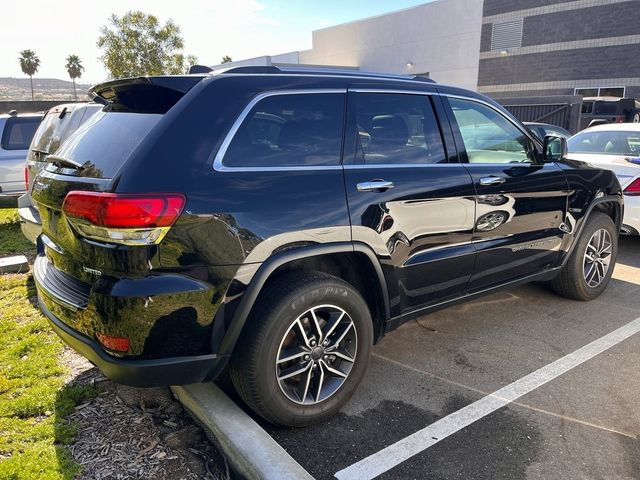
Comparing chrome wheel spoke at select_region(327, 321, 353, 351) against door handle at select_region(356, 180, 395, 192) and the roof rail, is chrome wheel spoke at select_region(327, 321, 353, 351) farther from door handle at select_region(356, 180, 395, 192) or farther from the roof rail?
the roof rail

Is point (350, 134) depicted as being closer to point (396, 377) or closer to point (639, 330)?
point (396, 377)

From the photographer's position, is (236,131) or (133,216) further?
(236,131)

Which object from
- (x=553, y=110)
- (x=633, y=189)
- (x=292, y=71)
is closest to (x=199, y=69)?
(x=292, y=71)

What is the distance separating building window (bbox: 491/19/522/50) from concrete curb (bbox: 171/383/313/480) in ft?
82.1

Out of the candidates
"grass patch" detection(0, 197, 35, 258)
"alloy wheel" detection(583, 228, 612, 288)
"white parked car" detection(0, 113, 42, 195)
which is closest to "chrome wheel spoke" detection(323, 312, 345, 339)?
"alloy wheel" detection(583, 228, 612, 288)

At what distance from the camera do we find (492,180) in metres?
3.61

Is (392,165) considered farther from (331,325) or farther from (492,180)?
(331,325)

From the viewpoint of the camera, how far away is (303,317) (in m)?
2.75

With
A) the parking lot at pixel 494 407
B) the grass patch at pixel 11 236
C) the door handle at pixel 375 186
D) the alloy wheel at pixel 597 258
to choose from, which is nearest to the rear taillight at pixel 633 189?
the alloy wheel at pixel 597 258

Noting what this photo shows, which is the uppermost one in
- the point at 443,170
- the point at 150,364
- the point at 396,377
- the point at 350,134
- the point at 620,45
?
the point at 620,45

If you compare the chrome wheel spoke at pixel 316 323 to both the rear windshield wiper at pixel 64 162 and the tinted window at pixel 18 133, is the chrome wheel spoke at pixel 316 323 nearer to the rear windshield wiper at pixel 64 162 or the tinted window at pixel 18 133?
the rear windshield wiper at pixel 64 162

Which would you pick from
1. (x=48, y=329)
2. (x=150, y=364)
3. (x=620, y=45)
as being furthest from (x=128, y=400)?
(x=620, y=45)

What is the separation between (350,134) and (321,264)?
2.59 ft

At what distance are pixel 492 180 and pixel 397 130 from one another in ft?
2.86
